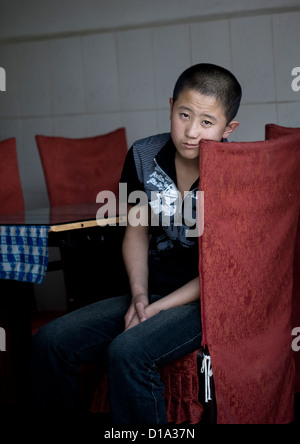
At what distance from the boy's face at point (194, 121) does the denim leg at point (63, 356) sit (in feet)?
1.69

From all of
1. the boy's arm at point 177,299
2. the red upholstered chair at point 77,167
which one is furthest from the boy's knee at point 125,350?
the red upholstered chair at point 77,167

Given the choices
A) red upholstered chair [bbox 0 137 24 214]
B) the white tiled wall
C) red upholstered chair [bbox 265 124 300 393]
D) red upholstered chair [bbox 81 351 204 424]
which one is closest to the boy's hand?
red upholstered chair [bbox 81 351 204 424]

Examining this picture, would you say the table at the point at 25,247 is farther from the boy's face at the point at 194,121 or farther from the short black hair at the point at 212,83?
the short black hair at the point at 212,83

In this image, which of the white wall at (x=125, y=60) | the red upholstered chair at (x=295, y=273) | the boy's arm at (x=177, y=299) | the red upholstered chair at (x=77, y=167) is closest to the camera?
the boy's arm at (x=177, y=299)

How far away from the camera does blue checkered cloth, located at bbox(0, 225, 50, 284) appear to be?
5.73 feet

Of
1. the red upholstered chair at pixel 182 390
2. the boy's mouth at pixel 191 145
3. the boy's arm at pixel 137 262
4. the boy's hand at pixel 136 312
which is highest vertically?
the boy's mouth at pixel 191 145

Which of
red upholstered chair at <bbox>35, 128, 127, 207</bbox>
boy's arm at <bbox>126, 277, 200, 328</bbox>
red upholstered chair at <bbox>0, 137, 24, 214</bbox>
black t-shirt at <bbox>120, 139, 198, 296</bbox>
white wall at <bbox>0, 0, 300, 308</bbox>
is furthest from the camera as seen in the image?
white wall at <bbox>0, 0, 300, 308</bbox>

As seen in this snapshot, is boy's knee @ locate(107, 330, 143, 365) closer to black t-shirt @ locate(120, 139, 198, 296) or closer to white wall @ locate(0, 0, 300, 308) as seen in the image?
black t-shirt @ locate(120, 139, 198, 296)

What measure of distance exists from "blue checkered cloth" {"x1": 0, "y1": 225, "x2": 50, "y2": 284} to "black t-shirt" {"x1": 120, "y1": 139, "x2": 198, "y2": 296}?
0.34 metres

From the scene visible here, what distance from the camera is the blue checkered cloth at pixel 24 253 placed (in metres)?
1.75

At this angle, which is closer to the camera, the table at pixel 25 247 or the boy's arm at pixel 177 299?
the boy's arm at pixel 177 299

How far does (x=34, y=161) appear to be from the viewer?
12.7ft

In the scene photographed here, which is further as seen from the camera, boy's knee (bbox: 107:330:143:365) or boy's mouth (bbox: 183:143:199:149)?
boy's mouth (bbox: 183:143:199:149)

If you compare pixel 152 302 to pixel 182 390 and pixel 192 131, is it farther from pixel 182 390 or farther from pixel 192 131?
pixel 192 131
